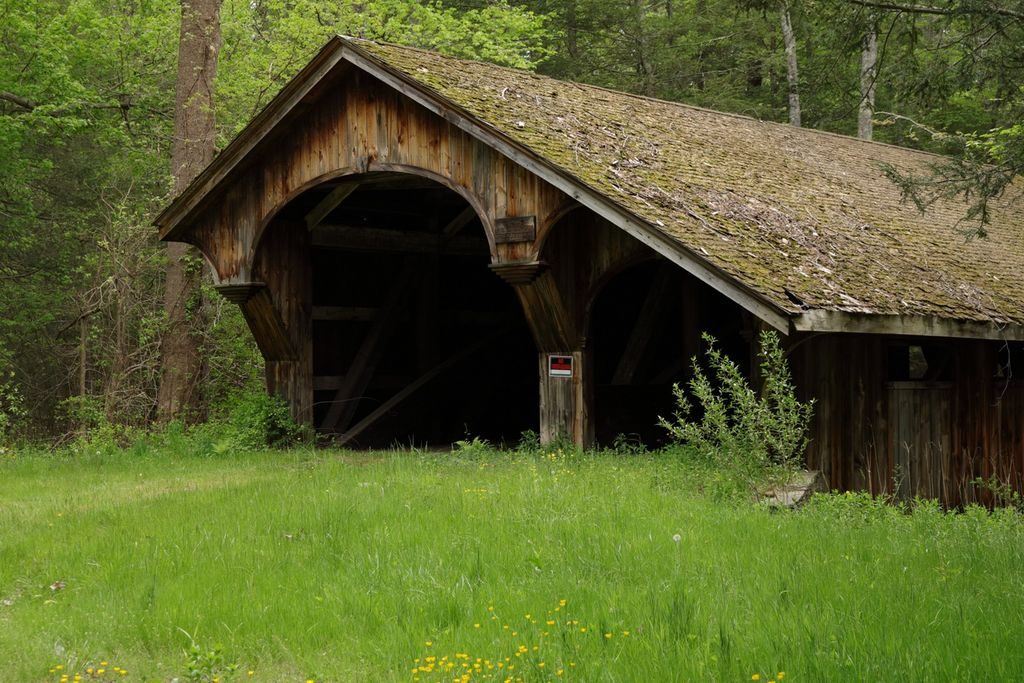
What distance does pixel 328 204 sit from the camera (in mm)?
15406

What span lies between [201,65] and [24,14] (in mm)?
4100

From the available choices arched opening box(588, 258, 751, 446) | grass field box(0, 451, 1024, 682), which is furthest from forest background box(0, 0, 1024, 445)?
grass field box(0, 451, 1024, 682)

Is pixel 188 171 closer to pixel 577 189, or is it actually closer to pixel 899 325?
pixel 577 189

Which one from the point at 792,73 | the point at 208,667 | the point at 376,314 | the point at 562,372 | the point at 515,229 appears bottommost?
the point at 208,667

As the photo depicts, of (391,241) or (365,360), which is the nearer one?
(365,360)

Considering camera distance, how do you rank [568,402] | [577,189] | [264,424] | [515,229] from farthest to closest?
[264,424] < [568,402] < [515,229] < [577,189]

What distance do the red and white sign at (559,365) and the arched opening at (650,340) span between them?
129 centimetres

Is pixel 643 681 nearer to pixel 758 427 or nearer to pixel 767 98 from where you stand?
pixel 758 427

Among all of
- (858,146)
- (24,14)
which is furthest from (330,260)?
(858,146)

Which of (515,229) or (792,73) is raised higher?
(792,73)

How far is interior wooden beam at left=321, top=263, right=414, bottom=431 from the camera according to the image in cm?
1619

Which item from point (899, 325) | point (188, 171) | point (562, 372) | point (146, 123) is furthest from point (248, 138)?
point (146, 123)

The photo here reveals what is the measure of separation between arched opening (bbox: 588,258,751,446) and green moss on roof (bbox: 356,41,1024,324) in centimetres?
165

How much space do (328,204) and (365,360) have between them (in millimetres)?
2289
